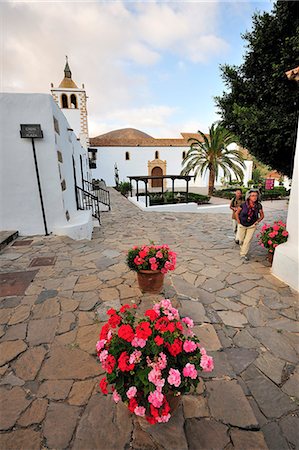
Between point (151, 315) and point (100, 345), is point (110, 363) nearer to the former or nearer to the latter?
point (100, 345)

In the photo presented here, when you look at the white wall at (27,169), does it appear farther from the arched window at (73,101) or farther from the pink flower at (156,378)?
the arched window at (73,101)

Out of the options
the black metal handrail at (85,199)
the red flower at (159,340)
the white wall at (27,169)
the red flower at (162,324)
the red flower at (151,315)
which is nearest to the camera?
the red flower at (159,340)

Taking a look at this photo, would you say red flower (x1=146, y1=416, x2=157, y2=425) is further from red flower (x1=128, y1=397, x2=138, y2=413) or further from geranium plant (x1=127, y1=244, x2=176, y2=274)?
geranium plant (x1=127, y1=244, x2=176, y2=274)

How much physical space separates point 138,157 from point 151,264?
32057 mm

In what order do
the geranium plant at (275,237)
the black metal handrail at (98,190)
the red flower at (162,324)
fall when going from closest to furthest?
the red flower at (162,324) < the geranium plant at (275,237) < the black metal handrail at (98,190)

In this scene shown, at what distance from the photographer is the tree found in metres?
5.42

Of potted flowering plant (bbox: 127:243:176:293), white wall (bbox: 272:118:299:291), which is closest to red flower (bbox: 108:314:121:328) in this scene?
potted flowering plant (bbox: 127:243:176:293)

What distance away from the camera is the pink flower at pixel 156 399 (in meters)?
1.27

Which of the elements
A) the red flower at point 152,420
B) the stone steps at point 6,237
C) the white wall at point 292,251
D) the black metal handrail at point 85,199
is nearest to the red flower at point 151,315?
the red flower at point 152,420

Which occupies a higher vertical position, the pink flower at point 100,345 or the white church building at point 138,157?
the white church building at point 138,157

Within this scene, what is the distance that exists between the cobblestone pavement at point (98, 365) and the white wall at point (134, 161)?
2932cm

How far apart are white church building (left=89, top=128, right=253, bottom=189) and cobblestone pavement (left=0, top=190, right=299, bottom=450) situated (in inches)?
1151

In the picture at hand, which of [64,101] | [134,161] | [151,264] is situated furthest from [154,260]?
[134,161]

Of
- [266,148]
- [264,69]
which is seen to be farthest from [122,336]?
[264,69]
